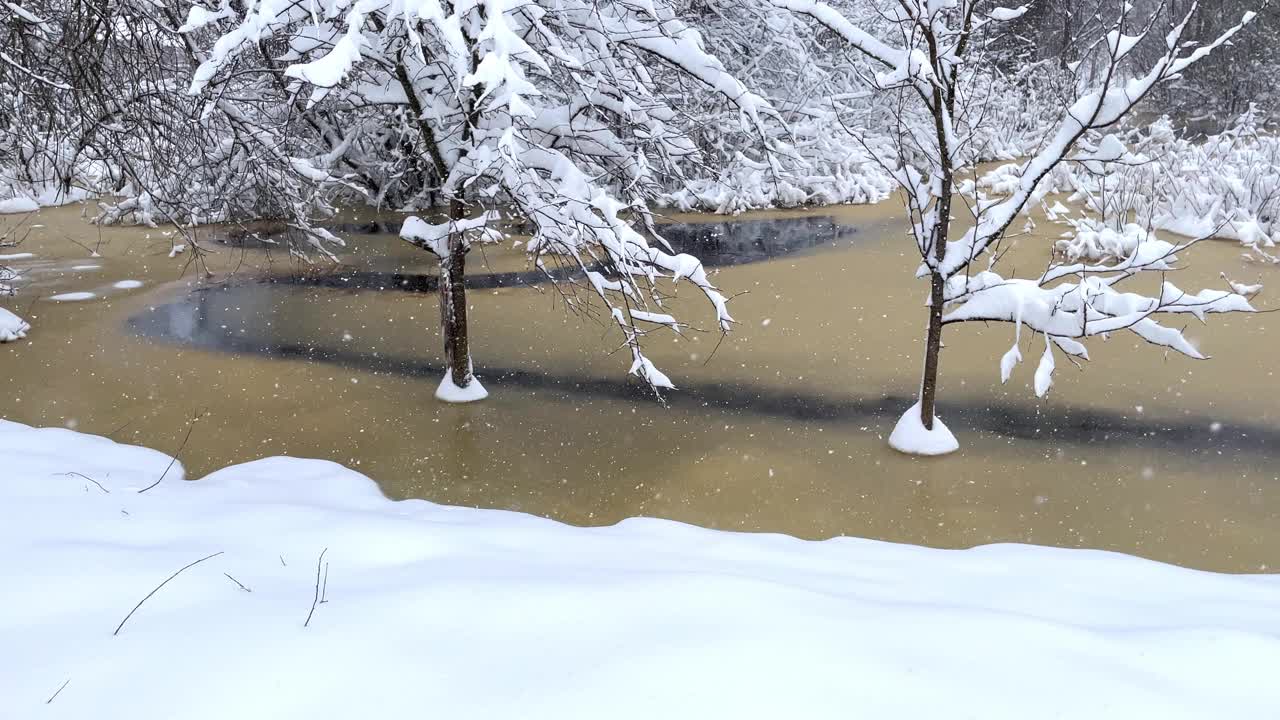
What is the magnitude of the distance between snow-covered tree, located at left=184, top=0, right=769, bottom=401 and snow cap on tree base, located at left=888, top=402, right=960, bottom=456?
1.58 m

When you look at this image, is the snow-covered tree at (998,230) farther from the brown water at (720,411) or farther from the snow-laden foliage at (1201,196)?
the snow-laden foliage at (1201,196)

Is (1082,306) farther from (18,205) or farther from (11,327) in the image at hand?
(18,205)

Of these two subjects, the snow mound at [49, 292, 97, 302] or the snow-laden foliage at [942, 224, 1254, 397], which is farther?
the snow mound at [49, 292, 97, 302]

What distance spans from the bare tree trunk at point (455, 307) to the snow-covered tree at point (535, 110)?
0.01 m

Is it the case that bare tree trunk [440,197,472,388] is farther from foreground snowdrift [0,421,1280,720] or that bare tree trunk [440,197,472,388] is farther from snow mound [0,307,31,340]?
snow mound [0,307,31,340]

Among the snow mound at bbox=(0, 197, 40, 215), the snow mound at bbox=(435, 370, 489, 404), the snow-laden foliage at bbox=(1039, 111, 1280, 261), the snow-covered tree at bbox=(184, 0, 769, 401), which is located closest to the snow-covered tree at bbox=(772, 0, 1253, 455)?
the snow-covered tree at bbox=(184, 0, 769, 401)

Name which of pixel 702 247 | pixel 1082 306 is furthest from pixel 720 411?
pixel 702 247

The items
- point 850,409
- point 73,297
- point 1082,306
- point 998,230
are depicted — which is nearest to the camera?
point 1082,306

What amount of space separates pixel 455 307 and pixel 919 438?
404cm

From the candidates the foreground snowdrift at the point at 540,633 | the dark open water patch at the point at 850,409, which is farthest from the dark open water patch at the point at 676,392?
the foreground snowdrift at the point at 540,633

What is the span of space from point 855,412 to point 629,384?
2121mm

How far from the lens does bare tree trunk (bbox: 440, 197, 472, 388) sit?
7672 millimetres

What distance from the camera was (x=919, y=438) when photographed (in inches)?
262

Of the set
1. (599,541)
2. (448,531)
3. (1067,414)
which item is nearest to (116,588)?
(448,531)
